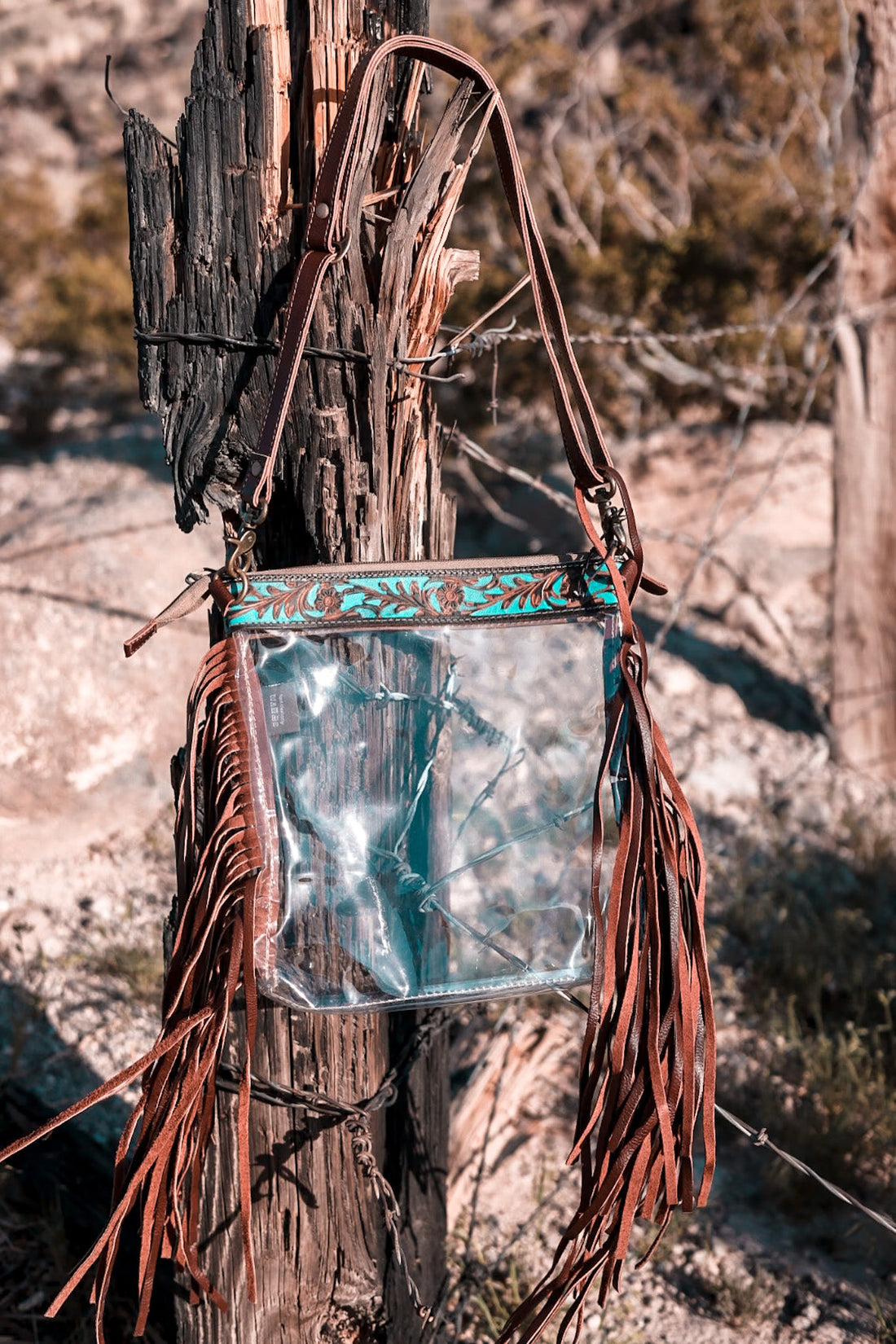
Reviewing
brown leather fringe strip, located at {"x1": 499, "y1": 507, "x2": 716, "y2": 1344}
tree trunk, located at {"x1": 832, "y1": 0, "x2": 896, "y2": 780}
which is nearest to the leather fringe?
brown leather fringe strip, located at {"x1": 499, "y1": 507, "x2": 716, "y2": 1344}

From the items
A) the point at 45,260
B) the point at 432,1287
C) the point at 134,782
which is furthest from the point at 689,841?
the point at 45,260

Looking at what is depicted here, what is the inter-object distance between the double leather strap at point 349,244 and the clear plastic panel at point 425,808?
→ 0.55 feet

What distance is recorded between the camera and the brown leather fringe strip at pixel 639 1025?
3.52 feet

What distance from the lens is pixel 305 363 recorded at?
1130 mm

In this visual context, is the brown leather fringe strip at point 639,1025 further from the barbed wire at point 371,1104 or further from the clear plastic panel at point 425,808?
the barbed wire at point 371,1104

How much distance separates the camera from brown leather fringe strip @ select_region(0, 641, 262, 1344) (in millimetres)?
1021

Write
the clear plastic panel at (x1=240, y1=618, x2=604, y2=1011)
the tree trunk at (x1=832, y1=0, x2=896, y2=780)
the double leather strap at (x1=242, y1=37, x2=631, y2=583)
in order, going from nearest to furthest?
the double leather strap at (x1=242, y1=37, x2=631, y2=583)
the clear plastic panel at (x1=240, y1=618, x2=604, y2=1011)
the tree trunk at (x1=832, y1=0, x2=896, y2=780)

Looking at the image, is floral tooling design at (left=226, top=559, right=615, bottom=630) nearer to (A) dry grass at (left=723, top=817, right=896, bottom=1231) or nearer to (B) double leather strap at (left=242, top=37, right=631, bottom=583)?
(B) double leather strap at (left=242, top=37, right=631, bottom=583)

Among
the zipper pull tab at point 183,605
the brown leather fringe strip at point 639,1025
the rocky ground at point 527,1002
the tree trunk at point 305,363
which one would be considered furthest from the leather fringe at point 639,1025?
the rocky ground at point 527,1002

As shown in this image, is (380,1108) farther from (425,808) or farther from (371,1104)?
(425,808)

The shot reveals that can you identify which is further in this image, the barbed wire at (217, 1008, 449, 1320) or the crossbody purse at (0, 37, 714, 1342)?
the barbed wire at (217, 1008, 449, 1320)

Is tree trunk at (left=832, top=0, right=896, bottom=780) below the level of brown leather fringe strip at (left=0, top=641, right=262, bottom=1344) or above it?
above

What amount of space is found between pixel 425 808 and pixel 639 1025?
334 mm

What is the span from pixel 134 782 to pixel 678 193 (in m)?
5.33
